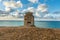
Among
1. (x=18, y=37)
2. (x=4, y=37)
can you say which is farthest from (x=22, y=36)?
(x=4, y=37)

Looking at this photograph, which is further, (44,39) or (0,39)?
(0,39)

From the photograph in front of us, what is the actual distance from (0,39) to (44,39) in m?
5.11

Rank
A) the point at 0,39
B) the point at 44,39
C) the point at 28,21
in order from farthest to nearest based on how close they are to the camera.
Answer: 1. the point at 28,21
2. the point at 0,39
3. the point at 44,39

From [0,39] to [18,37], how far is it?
2.05 metres

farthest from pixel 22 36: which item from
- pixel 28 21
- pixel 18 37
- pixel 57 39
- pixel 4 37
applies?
pixel 28 21

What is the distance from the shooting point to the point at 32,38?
80.7 ft

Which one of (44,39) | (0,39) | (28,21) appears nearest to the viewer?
(44,39)

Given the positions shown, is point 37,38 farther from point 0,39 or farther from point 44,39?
point 0,39

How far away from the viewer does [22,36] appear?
25281mm

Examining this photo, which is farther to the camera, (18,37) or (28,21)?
(28,21)

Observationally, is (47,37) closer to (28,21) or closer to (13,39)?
(13,39)

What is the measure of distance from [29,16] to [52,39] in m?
20.4

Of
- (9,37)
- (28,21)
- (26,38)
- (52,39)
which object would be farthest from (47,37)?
(28,21)

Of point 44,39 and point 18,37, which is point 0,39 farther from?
point 44,39
